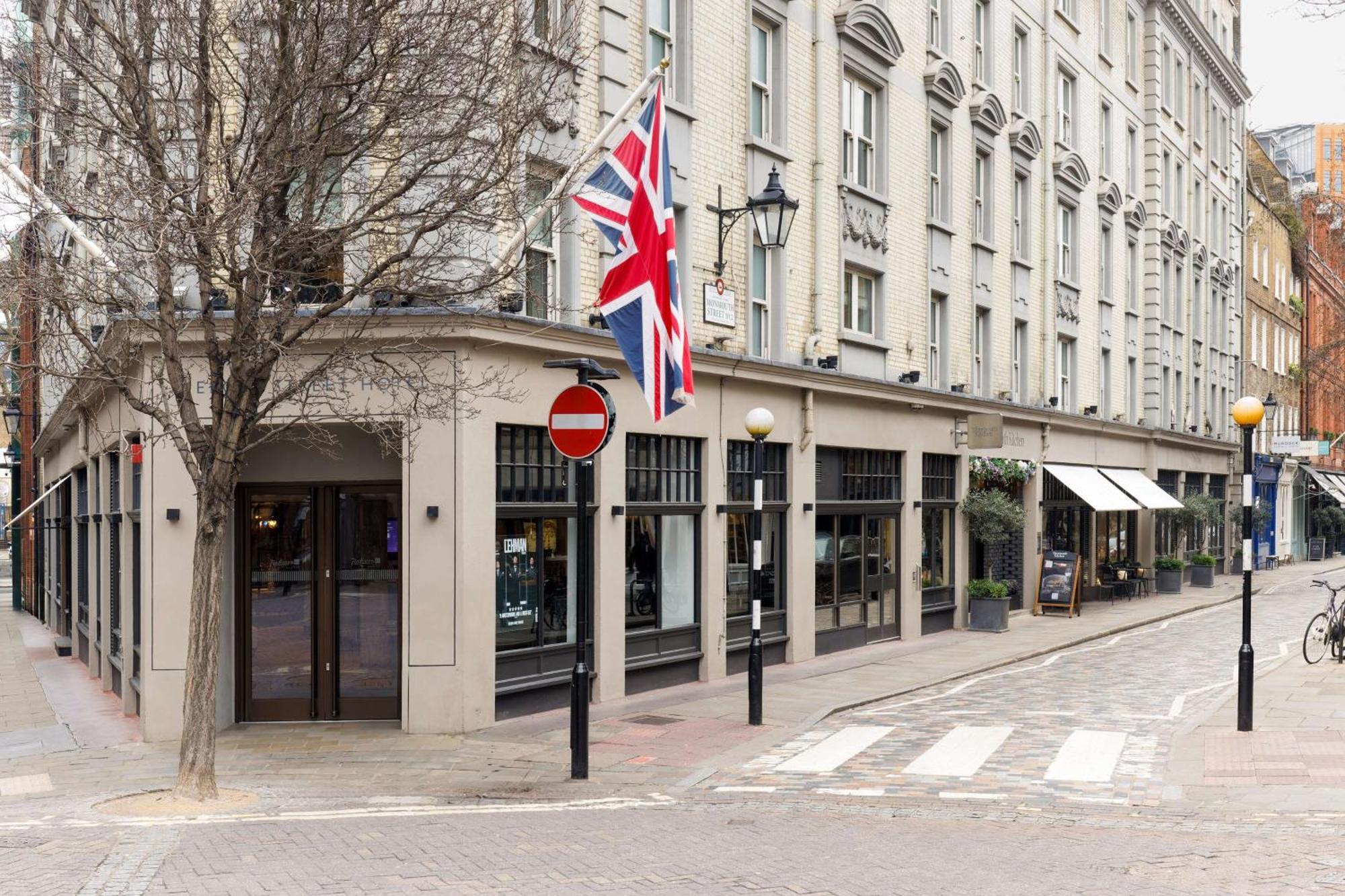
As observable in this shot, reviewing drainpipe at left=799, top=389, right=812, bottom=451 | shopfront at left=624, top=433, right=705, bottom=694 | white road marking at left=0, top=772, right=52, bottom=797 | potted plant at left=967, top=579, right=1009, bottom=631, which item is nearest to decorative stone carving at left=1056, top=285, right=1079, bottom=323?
potted plant at left=967, top=579, right=1009, bottom=631

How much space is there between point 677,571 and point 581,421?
6710 millimetres

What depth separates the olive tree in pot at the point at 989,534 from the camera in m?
25.9

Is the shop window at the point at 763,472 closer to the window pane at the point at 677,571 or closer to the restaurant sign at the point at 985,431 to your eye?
the window pane at the point at 677,571

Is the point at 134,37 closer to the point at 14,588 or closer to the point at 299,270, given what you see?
the point at 299,270

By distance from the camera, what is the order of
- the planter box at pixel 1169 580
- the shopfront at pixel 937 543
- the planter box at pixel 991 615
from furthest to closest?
the planter box at pixel 1169 580 < the planter box at pixel 991 615 < the shopfront at pixel 937 543

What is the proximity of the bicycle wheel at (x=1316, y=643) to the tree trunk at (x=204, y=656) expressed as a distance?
1595 cm

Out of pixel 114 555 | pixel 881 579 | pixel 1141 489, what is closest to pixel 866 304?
pixel 881 579

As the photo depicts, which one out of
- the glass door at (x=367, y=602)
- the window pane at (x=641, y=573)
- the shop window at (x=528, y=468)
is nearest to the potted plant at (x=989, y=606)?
the window pane at (x=641, y=573)

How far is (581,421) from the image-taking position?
11.9 metres

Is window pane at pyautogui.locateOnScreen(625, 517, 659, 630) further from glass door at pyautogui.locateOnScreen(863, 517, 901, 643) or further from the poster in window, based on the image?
glass door at pyautogui.locateOnScreen(863, 517, 901, 643)

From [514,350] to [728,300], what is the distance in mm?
4827

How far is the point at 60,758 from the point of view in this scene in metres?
13.1

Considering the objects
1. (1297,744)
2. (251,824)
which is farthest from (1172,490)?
(251,824)

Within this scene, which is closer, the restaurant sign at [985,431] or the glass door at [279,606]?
the glass door at [279,606]
